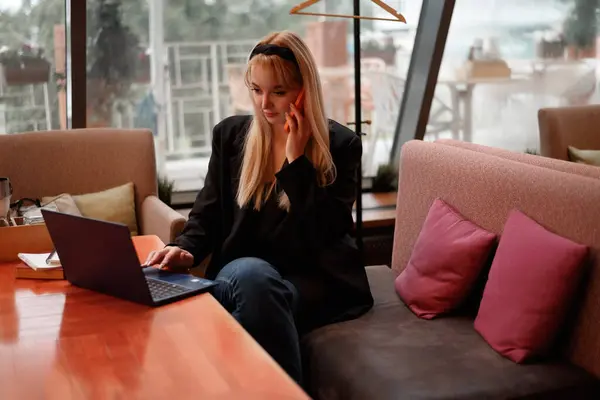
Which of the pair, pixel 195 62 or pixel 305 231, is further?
pixel 195 62

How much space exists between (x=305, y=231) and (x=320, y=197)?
114 millimetres

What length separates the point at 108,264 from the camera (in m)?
1.66

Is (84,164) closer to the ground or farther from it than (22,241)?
farther from it

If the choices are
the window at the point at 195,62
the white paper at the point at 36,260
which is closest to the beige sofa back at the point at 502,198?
the white paper at the point at 36,260

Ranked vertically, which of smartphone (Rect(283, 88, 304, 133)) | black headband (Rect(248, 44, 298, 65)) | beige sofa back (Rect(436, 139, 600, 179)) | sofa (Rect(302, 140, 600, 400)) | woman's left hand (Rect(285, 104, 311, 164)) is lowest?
sofa (Rect(302, 140, 600, 400))

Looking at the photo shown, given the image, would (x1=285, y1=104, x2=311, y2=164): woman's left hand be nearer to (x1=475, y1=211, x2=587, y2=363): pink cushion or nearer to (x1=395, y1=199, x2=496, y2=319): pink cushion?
(x1=395, y1=199, x2=496, y2=319): pink cushion

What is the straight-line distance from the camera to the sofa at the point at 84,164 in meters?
3.14

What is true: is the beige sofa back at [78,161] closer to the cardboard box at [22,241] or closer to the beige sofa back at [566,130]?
the cardboard box at [22,241]

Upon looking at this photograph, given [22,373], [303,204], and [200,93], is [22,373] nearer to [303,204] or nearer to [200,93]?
[303,204]

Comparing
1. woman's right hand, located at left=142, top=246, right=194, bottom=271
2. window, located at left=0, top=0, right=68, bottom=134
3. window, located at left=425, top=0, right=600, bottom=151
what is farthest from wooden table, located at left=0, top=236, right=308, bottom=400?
window, located at left=425, top=0, right=600, bottom=151

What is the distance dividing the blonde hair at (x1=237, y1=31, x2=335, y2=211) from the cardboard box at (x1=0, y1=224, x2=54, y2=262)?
0.63 meters

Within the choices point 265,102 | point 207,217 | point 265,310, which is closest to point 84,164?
point 207,217

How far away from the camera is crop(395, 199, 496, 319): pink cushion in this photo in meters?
2.28

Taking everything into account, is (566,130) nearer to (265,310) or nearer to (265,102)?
(265,102)
